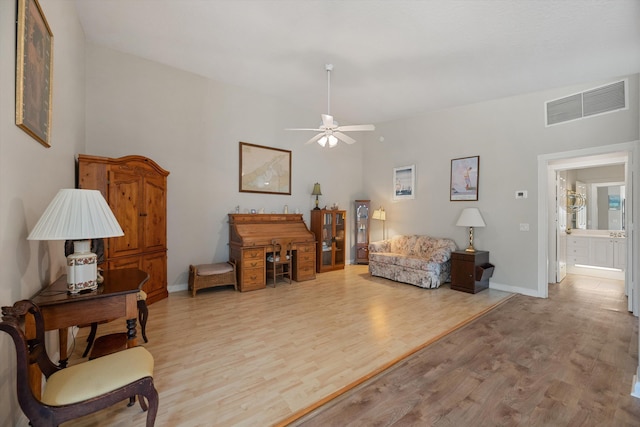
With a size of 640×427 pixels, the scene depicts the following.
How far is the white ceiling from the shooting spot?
271 centimetres

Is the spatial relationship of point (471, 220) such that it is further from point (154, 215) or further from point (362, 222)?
point (154, 215)

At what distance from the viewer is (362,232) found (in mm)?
6742

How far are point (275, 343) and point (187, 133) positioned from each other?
360 cm

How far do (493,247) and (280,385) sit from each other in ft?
14.8

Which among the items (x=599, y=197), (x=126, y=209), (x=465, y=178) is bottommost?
(x=126, y=209)

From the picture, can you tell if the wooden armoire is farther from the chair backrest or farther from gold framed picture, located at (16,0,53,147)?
the chair backrest

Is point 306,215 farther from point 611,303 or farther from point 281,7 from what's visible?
point 611,303

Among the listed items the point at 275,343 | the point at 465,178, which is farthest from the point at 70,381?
the point at 465,178

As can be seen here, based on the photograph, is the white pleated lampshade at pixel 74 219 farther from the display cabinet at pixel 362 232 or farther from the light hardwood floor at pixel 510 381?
the display cabinet at pixel 362 232

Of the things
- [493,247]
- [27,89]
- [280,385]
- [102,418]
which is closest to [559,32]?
[493,247]

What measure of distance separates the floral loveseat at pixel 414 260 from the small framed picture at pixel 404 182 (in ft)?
3.19

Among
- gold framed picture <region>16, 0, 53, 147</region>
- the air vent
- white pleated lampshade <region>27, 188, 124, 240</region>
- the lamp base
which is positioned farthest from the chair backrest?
the air vent

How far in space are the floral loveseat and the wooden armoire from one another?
12.7 feet

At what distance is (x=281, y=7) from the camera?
2727 millimetres
